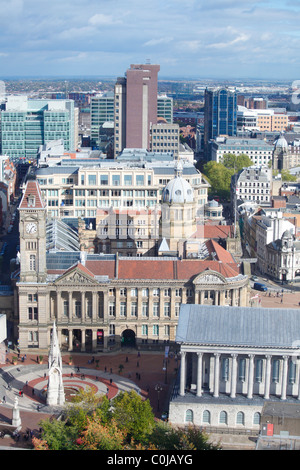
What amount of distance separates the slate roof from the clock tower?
101ft

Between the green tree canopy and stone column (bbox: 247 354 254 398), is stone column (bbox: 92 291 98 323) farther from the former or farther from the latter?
stone column (bbox: 247 354 254 398)

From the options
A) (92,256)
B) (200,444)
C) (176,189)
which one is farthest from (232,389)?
(176,189)

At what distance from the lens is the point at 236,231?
17075cm

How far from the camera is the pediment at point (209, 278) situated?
134m

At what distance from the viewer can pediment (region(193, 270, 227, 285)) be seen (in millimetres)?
134375

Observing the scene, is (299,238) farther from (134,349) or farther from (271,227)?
(134,349)

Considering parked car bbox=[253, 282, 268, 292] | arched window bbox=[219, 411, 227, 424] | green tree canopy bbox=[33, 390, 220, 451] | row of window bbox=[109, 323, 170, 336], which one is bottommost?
parked car bbox=[253, 282, 268, 292]

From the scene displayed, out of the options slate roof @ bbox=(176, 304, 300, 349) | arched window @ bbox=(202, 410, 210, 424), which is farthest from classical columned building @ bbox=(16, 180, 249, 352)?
arched window @ bbox=(202, 410, 210, 424)

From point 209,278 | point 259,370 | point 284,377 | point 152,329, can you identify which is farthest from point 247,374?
point 152,329

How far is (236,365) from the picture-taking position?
351 feet

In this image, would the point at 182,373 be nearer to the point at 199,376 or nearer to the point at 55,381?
the point at 199,376

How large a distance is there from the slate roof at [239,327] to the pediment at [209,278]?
22.2 meters

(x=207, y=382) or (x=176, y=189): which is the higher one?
(x=176, y=189)
